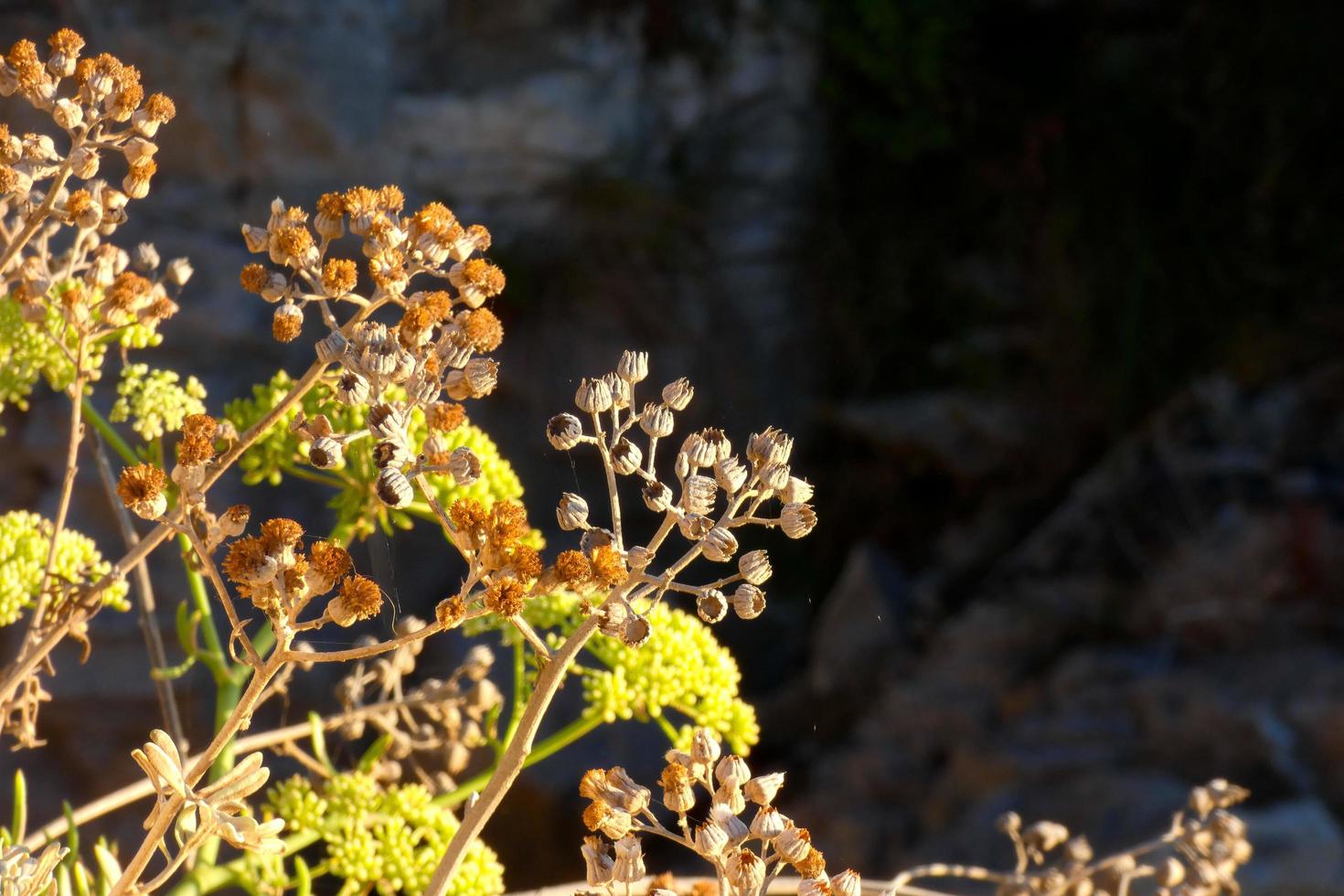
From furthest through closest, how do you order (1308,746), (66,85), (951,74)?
(951,74), (66,85), (1308,746)

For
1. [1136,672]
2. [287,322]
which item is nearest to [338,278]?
[287,322]

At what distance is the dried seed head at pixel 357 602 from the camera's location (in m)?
0.34

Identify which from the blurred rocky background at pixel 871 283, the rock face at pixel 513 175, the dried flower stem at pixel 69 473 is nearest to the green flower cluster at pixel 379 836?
the dried flower stem at pixel 69 473

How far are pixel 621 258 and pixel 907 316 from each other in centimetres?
57

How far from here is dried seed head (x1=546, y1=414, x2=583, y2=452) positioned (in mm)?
397

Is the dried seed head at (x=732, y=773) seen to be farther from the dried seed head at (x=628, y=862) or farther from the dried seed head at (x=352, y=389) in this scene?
the dried seed head at (x=352, y=389)

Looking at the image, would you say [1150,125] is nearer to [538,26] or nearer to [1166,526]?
[1166,526]

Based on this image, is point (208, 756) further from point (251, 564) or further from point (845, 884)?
point (845, 884)

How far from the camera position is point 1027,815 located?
1.62m

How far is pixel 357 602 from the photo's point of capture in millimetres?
337

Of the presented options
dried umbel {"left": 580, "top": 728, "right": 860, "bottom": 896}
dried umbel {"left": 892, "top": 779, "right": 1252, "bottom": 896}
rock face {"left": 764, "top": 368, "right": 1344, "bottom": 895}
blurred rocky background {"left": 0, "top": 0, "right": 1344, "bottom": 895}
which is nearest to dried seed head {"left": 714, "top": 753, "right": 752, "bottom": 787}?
dried umbel {"left": 580, "top": 728, "right": 860, "bottom": 896}

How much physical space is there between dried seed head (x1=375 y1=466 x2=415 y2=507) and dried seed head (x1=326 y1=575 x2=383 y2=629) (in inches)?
0.9

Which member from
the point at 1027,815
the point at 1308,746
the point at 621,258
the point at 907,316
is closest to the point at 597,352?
the point at 621,258

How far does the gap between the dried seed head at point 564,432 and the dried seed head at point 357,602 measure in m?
0.08
